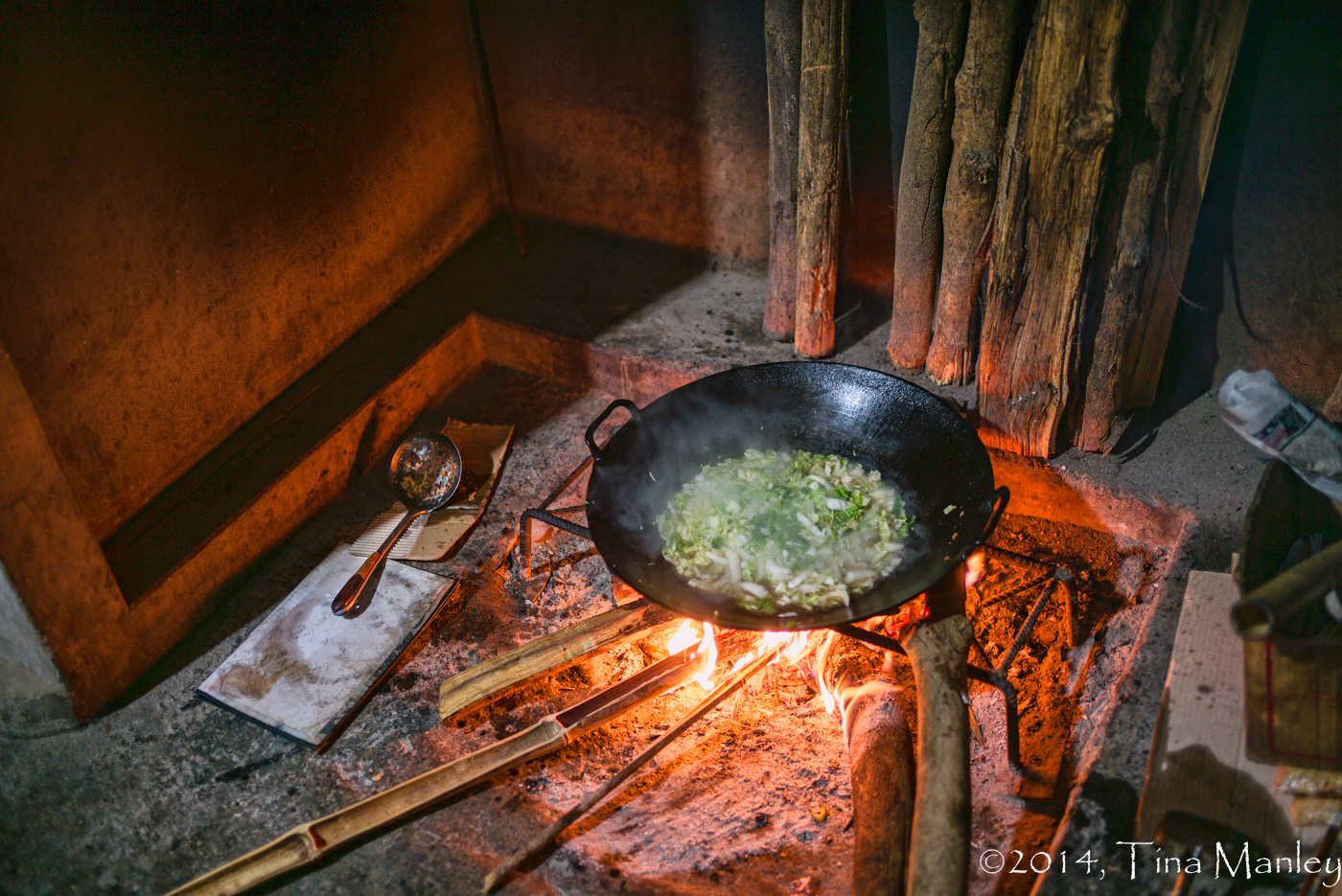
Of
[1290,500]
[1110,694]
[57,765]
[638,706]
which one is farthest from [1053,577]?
[57,765]

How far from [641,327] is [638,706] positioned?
8.87 feet

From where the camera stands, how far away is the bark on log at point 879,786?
3.10m

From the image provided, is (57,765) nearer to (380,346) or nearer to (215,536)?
(215,536)

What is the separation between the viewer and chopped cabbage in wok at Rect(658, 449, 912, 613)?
3.66 meters

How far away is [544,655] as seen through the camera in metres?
3.91

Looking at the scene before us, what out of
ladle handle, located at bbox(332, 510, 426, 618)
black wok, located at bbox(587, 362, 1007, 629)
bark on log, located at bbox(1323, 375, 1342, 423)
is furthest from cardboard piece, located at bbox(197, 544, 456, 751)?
bark on log, located at bbox(1323, 375, 1342, 423)

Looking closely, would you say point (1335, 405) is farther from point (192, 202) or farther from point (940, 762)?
point (192, 202)

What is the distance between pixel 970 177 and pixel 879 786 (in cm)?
292

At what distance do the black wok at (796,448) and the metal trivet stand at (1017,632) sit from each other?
219mm

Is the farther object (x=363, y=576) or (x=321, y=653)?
(x=363, y=576)

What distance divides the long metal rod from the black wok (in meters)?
0.54

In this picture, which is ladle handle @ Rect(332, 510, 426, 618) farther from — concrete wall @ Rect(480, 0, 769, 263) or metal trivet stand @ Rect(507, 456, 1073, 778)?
concrete wall @ Rect(480, 0, 769, 263)

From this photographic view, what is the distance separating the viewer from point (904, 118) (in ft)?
16.4

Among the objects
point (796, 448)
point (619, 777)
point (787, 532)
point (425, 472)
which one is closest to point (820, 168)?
point (796, 448)
